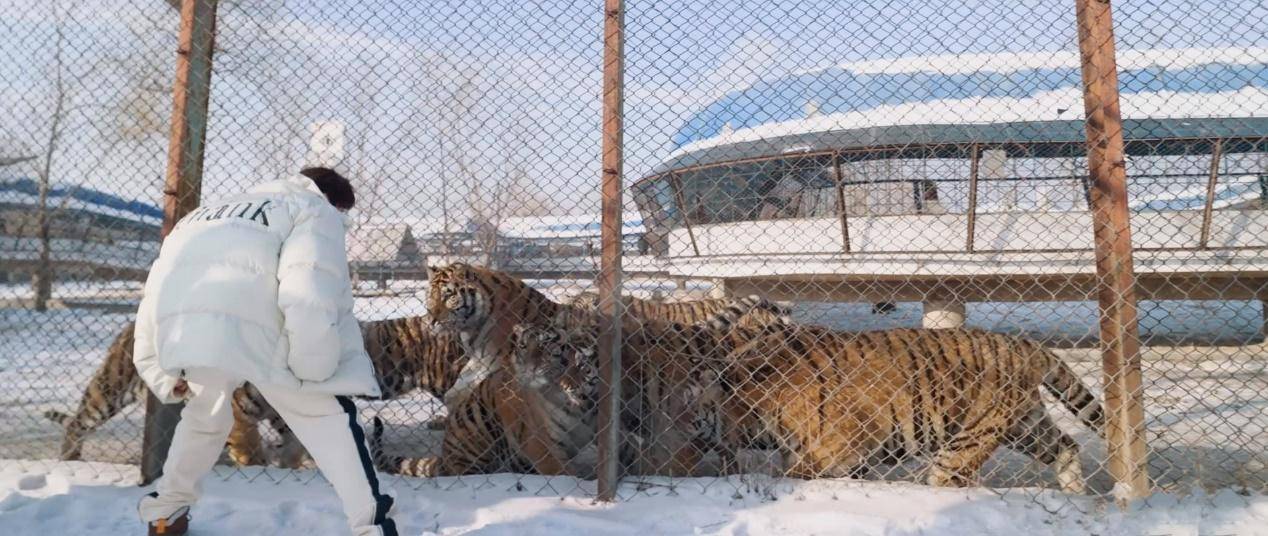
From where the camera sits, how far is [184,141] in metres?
4.15

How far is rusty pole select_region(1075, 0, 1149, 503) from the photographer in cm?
355

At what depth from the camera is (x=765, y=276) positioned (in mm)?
8352

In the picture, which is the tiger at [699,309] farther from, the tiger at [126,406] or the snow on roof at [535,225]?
the tiger at [126,406]

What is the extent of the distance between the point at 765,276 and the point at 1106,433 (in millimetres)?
4790

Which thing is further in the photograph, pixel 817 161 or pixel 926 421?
pixel 817 161

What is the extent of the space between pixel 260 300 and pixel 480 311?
2420 mm

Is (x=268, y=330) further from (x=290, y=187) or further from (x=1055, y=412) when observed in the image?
(x=1055, y=412)

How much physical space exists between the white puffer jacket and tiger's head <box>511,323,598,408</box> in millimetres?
1539

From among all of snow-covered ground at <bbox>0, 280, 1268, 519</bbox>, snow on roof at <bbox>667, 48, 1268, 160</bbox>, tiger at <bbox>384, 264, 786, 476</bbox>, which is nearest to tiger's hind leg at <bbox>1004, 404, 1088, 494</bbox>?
snow-covered ground at <bbox>0, 280, 1268, 519</bbox>

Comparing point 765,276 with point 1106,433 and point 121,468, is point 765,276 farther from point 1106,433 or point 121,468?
point 121,468

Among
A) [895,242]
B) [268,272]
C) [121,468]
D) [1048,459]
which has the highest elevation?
[268,272]

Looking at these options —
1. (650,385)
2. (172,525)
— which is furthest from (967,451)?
(172,525)

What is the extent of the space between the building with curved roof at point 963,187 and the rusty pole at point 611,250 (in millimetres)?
1818

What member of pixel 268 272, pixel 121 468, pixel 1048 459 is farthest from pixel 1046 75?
pixel 121 468
